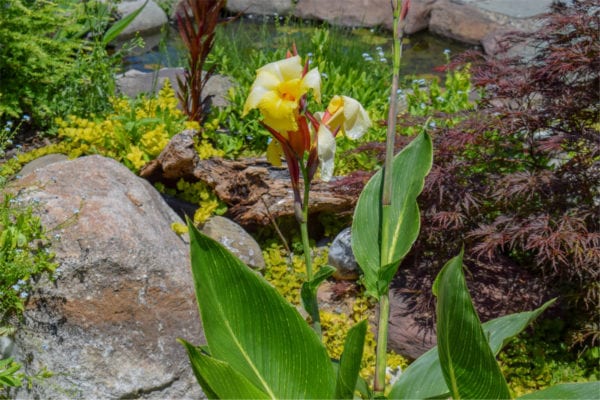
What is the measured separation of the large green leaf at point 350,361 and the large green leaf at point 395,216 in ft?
0.85

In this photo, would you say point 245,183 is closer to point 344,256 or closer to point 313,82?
point 344,256

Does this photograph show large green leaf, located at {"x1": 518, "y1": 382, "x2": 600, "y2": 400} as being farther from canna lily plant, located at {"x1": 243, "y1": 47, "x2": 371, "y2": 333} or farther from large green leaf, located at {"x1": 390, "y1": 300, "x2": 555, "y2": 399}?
canna lily plant, located at {"x1": 243, "y1": 47, "x2": 371, "y2": 333}

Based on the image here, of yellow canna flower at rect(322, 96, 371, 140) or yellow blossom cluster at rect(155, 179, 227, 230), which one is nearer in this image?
yellow canna flower at rect(322, 96, 371, 140)

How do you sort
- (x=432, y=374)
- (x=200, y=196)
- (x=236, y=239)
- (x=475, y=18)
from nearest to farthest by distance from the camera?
(x=432, y=374), (x=236, y=239), (x=200, y=196), (x=475, y=18)

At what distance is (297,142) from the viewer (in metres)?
1.96

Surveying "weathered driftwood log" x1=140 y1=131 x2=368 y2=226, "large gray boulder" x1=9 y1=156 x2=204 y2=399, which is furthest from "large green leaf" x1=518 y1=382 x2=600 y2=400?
"weathered driftwood log" x1=140 y1=131 x2=368 y2=226

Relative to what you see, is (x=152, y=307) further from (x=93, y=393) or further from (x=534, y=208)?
(x=534, y=208)

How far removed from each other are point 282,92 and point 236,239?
7.20 ft

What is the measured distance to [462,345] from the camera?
5.74 feet

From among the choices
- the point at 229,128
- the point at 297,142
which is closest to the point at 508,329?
the point at 297,142

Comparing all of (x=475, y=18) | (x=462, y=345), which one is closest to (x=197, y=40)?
(x=462, y=345)

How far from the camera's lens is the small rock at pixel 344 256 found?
3867 mm

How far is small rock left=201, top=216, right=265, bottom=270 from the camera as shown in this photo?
3.94 metres

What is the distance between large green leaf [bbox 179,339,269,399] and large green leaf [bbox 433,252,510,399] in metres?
0.52
